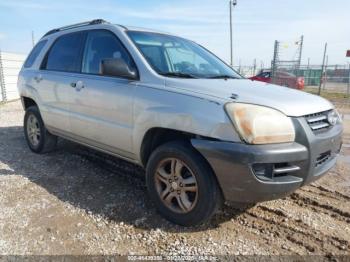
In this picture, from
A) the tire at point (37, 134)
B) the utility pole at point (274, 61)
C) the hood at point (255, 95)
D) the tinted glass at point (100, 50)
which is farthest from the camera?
the utility pole at point (274, 61)

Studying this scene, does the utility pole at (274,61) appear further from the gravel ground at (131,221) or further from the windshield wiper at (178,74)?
the windshield wiper at (178,74)

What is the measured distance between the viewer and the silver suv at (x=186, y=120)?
102 inches

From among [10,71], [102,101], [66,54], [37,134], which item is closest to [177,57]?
[102,101]

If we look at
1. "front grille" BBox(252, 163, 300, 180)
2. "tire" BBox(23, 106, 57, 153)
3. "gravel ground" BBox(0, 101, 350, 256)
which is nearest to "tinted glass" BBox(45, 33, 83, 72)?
"tire" BBox(23, 106, 57, 153)

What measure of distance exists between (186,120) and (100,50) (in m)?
1.72

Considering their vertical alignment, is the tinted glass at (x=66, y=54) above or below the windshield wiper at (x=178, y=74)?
above

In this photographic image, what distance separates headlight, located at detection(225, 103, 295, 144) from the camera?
255cm

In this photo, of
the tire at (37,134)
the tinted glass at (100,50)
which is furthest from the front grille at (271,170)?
the tire at (37,134)

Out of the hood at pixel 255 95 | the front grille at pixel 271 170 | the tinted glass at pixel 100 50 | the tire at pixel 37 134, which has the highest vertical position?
the tinted glass at pixel 100 50

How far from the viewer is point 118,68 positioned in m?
3.28

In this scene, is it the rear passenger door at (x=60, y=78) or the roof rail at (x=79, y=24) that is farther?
the rear passenger door at (x=60, y=78)

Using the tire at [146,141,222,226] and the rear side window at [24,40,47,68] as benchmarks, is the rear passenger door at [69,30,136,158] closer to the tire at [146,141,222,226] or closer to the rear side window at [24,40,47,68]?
the tire at [146,141,222,226]

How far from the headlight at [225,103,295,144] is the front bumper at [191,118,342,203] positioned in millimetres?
55

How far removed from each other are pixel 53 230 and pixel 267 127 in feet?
6.98
